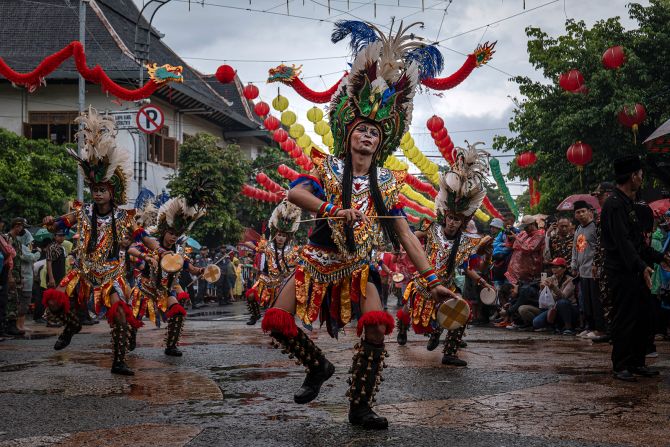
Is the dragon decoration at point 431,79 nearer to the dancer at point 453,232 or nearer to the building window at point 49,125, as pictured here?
the dancer at point 453,232

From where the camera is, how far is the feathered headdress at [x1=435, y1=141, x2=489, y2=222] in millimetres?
8406

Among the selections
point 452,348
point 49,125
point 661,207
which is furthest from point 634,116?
point 49,125

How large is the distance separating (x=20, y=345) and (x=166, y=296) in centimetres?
268

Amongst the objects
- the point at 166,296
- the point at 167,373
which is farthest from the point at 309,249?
the point at 166,296

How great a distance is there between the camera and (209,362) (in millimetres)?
8336

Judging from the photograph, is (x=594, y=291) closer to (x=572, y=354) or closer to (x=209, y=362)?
(x=572, y=354)

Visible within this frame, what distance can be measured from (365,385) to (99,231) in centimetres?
421

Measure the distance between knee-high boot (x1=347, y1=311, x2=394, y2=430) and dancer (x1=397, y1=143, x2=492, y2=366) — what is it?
3.56m

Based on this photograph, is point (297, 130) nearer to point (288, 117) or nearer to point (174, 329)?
Answer: point (288, 117)

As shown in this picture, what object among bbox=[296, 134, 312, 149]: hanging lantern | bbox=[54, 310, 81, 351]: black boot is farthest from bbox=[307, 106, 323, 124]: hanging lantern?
bbox=[54, 310, 81, 351]: black boot

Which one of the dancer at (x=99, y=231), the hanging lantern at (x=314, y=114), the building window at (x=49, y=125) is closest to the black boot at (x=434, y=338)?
the dancer at (x=99, y=231)

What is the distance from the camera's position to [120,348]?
7.34 m

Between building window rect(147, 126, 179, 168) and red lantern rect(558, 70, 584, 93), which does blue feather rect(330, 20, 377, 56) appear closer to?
red lantern rect(558, 70, 584, 93)

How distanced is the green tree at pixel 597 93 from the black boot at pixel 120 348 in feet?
45.7
